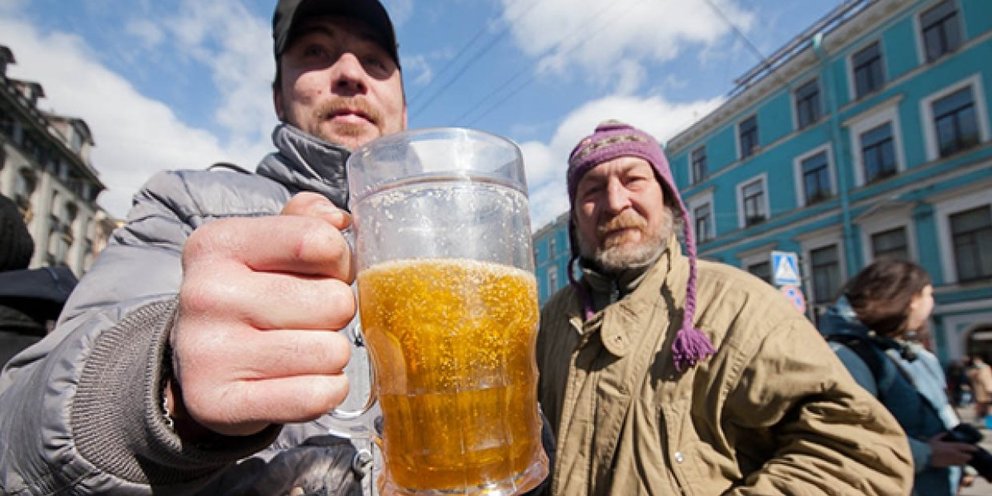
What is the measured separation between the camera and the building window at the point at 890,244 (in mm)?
14734

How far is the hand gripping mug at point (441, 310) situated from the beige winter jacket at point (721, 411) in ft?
3.56

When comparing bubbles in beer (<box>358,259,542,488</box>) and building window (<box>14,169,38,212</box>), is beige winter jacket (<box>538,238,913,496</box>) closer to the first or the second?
bubbles in beer (<box>358,259,542,488</box>)

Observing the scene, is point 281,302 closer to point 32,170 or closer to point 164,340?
point 164,340

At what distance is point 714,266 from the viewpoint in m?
2.22

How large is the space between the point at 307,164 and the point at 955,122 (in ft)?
60.9

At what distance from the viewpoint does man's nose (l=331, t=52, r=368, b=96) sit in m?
1.62

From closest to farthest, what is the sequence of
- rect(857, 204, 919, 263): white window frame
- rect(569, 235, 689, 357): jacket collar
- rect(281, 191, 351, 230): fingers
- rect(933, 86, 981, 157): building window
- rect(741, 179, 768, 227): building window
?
1. rect(281, 191, 351, 230): fingers
2. rect(569, 235, 689, 357): jacket collar
3. rect(933, 86, 981, 157): building window
4. rect(857, 204, 919, 263): white window frame
5. rect(741, 179, 768, 227): building window

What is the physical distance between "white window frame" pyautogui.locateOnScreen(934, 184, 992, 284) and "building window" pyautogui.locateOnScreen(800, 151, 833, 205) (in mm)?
3217

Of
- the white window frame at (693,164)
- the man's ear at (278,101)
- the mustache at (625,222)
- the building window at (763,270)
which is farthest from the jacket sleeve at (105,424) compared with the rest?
the white window frame at (693,164)

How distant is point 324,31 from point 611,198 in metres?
1.49

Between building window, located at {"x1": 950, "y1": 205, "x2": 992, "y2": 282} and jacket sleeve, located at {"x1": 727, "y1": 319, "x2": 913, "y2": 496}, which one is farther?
building window, located at {"x1": 950, "y1": 205, "x2": 992, "y2": 282}

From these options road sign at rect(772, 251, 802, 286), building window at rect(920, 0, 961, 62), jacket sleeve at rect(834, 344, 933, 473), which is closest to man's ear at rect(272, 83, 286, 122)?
jacket sleeve at rect(834, 344, 933, 473)

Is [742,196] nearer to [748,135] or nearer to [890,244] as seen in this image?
[748,135]

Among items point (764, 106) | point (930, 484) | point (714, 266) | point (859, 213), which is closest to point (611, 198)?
point (714, 266)
